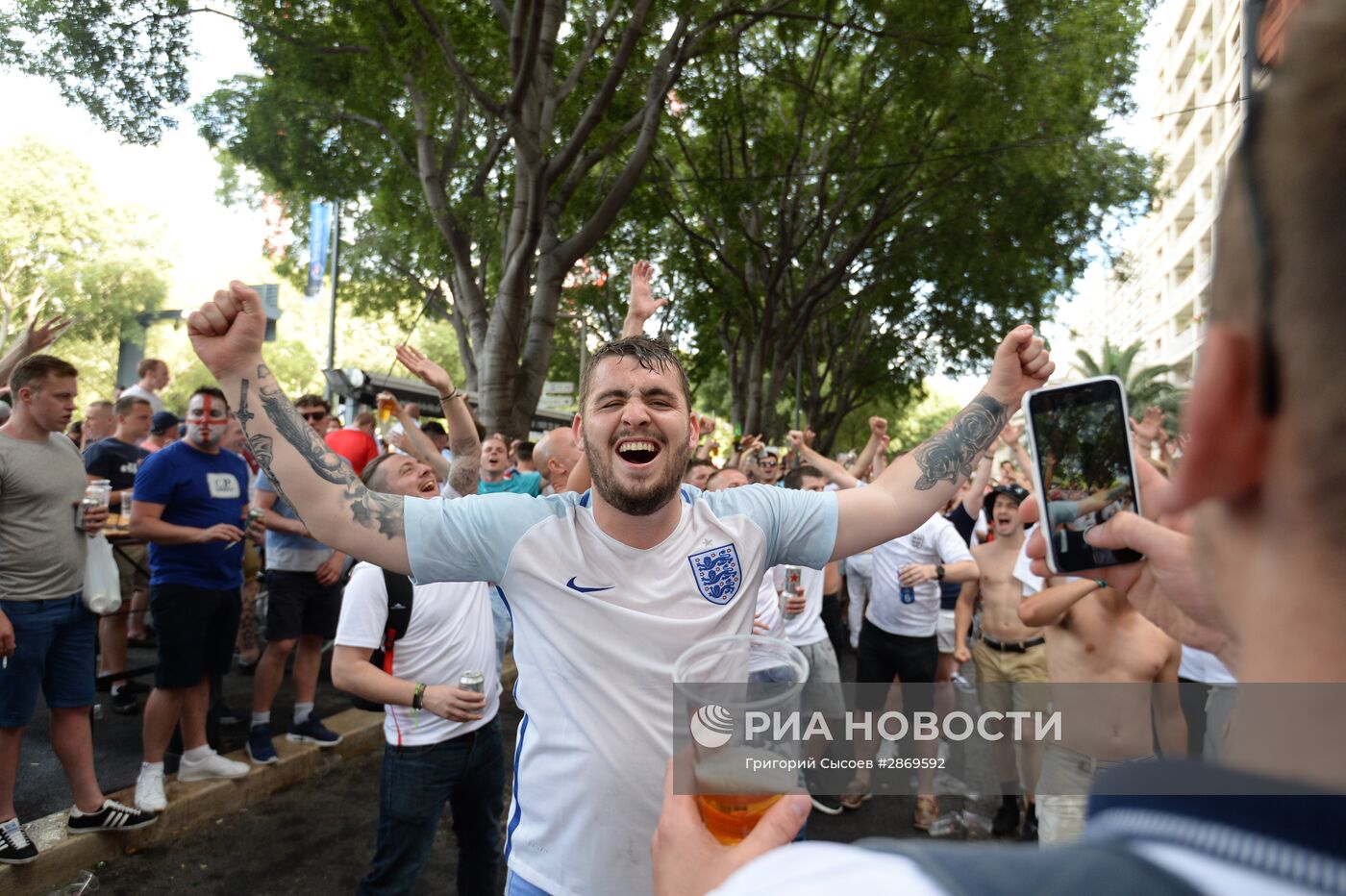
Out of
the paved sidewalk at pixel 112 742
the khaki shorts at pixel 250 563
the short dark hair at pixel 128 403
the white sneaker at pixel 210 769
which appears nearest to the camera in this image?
the paved sidewalk at pixel 112 742

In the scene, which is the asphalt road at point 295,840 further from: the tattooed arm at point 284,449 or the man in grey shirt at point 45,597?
the tattooed arm at point 284,449

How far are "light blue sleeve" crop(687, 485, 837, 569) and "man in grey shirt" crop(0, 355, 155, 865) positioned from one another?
12.6 ft

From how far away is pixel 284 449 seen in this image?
2.04m

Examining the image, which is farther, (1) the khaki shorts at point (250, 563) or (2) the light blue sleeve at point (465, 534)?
(1) the khaki shorts at point (250, 563)

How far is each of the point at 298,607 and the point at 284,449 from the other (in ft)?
14.4

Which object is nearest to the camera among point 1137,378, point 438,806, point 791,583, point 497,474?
point 438,806

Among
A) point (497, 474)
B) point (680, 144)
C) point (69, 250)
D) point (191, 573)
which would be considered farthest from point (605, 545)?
point (69, 250)

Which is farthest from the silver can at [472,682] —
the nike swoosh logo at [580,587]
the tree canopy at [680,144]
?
the tree canopy at [680,144]

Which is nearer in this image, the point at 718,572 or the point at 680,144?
the point at 718,572

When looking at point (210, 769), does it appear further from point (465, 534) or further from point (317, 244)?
point (317, 244)

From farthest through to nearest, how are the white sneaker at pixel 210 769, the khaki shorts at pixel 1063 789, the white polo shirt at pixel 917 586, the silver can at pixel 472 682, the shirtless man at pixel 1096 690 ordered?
the white polo shirt at pixel 917 586 < the white sneaker at pixel 210 769 < the shirtless man at pixel 1096 690 < the khaki shorts at pixel 1063 789 < the silver can at pixel 472 682

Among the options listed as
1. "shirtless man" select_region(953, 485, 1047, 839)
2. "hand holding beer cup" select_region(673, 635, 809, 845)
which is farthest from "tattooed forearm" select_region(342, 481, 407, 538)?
"shirtless man" select_region(953, 485, 1047, 839)

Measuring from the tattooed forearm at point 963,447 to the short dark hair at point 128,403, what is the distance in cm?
713

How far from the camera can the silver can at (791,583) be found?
17.5 feet
